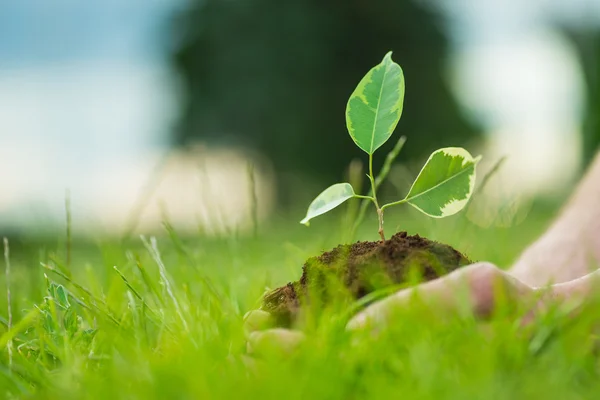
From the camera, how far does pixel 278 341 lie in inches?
35.1

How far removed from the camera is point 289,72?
10.8 metres

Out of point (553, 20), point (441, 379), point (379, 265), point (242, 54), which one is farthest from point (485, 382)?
point (242, 54)

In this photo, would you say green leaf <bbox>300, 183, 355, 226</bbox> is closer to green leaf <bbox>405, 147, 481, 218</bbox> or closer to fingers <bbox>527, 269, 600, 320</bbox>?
green leaf <bbox>405, 147, 481, 218</bbox>

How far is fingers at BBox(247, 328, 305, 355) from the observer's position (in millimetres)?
878

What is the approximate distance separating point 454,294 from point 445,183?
22cm

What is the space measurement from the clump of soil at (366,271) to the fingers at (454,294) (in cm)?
7

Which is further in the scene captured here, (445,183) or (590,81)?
(590,81)

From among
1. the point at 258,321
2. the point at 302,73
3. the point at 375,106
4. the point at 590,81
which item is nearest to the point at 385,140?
the point at 375,106

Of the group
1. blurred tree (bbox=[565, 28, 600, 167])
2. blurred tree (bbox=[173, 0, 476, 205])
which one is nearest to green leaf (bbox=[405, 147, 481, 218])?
blurred tree (bbox=[565, 28, 600, 167])

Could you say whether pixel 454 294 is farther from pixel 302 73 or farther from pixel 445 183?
pixel 302 73

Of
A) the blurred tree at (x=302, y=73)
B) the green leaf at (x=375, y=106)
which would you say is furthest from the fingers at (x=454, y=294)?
the blurred tree at (x=302, y=73)

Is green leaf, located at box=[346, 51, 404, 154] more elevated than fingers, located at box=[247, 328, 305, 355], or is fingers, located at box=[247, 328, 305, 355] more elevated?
green leaf, located at box=[346, 51, 404, 154]

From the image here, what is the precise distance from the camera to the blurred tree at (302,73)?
10695mm

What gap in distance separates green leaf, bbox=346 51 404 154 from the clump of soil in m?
0.17
